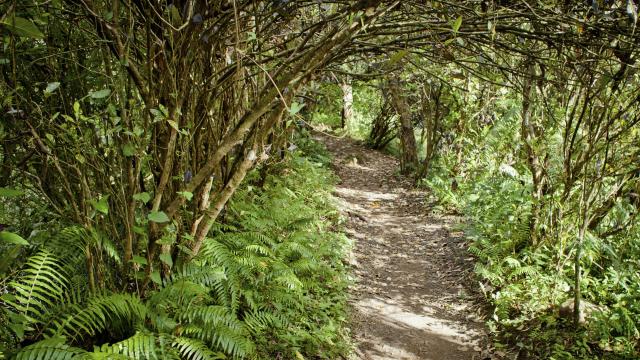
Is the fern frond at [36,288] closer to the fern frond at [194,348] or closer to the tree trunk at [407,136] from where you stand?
the fern frond at [194,348]

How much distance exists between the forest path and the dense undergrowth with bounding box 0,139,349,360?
0.45 metres

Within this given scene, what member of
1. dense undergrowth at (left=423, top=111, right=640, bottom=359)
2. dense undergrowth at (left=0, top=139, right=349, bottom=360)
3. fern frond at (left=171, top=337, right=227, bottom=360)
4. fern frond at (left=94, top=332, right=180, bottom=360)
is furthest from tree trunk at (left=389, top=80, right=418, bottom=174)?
fern frond at (left=94, top=332, right=180, bottom=360)

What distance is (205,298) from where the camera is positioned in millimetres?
3479

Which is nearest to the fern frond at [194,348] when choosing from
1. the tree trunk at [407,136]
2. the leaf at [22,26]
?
the leaf at [22,26]

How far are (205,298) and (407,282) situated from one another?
11.7ft

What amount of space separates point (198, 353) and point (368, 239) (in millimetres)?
4956

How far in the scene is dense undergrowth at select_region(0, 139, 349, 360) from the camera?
2.58 meters

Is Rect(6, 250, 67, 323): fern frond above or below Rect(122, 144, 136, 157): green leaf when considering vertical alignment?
below

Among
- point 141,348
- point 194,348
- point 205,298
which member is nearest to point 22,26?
point 141,348

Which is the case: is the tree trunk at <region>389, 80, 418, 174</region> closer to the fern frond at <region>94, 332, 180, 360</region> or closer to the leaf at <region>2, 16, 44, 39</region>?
the fern frond at <region>94, 332, 180, 360</region>

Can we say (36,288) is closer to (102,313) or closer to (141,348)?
(102,313)

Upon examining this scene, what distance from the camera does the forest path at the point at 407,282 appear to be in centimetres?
477

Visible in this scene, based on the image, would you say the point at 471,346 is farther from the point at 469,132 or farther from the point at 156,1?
the point at 469,132

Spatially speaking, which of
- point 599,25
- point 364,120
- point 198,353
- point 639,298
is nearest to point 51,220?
point 198,353
